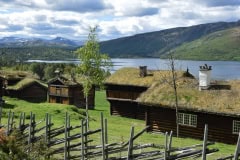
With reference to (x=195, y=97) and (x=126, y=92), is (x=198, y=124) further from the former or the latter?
(x=126, y=92)

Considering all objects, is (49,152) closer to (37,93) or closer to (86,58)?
(86,58)

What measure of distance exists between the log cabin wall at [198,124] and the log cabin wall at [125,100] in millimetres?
14623

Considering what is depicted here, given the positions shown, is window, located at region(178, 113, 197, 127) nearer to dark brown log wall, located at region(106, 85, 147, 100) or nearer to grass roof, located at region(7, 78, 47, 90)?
dark brown log wall, located at region(106, 85, 147, 100)

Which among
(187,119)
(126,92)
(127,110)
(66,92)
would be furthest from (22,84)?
(187,119)

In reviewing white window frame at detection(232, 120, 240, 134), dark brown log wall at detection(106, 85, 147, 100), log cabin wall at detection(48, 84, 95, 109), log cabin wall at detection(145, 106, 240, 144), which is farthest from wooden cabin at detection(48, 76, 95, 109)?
white window frame at detection(232, 120, 240, 134)

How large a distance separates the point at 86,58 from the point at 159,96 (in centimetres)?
716

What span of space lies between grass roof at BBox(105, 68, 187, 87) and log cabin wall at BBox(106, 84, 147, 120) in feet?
2.26

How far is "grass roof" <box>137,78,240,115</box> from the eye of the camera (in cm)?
3117

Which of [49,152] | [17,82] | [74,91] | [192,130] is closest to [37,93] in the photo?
[17,82]

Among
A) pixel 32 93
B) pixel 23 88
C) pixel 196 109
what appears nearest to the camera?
pixel 196 109

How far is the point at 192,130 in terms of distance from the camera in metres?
33.2

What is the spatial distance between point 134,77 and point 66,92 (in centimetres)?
1704

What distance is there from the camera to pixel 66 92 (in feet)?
215

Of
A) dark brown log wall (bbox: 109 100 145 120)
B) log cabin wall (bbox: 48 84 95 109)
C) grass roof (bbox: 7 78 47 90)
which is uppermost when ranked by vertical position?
grass roof (bbox: 7 78 47 90)
